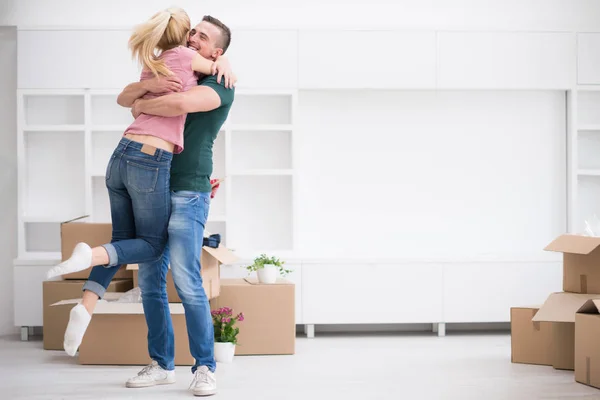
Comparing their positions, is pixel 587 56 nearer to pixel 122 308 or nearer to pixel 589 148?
pixel 589 148

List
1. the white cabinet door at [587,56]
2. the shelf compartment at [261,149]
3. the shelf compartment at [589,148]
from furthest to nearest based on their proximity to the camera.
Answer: the shelf compartment at [589,148] < the shelf compartment at [261,149] < the white cabinet door at [587,56]

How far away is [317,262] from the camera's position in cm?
474

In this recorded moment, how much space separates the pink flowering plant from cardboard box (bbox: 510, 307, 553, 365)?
1345 mm

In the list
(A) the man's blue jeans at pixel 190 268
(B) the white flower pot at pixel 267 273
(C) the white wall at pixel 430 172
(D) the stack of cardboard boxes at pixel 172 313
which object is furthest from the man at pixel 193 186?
(C) the white wall at pixel 430 172

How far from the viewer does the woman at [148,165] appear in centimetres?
293

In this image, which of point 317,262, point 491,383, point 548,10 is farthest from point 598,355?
point 548,10

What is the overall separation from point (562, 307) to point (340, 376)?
106 centimetres

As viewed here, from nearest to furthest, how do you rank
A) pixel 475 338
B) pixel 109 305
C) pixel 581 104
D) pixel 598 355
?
pixel 598 355
pixel 109 305
pixel 475 338
pixel 581 104

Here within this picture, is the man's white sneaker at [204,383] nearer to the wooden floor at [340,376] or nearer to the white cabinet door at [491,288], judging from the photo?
the wooden floor at [340,376]

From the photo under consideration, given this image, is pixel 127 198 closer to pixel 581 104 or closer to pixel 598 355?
pixel 598 355

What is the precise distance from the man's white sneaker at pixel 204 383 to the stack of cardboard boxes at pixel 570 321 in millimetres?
1448

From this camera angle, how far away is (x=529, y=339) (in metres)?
3.85

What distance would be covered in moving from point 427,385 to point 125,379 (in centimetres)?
130

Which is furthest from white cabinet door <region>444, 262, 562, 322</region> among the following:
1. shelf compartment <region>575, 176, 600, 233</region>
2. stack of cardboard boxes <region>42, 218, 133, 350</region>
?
stack of cardboard boxes <region>42, 218, 133, 350</region>
